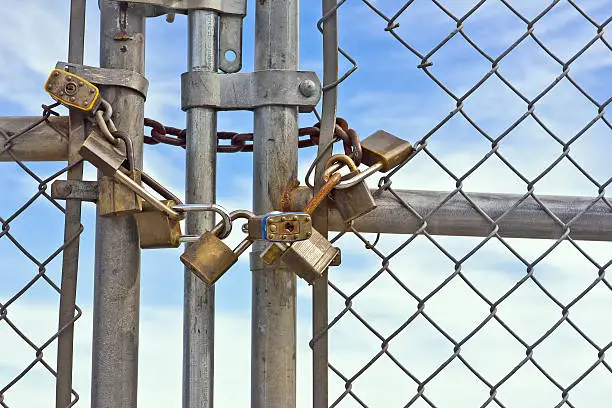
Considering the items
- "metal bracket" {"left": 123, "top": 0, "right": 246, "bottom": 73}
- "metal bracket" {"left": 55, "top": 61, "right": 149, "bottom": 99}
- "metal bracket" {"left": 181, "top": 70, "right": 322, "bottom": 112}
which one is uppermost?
"metal bracket" {"left": 123, "top": 0, "right": 246, "bottom": 73}

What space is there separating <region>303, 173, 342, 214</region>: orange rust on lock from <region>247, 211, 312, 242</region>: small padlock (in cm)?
6

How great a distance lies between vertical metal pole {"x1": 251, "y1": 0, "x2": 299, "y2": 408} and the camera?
1.53 m

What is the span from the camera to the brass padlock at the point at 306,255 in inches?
57.7

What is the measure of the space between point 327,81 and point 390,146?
197 millimetres

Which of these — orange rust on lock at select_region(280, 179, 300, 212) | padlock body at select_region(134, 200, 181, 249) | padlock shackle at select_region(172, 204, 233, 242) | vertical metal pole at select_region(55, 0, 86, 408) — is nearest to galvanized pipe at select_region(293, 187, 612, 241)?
orange rust on lock at select_region(280, 179, 300, 212)

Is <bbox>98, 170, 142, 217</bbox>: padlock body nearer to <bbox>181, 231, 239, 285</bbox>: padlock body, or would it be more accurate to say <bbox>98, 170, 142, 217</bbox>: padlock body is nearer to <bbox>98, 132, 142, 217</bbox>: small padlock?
<bbox>98, 132, 142, 217</bbox>: small padlock

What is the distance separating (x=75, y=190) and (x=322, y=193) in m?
0.51

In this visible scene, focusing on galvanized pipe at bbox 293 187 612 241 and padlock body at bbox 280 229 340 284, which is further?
galvanized pipe at bbox 293 187 612 241

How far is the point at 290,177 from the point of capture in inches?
60.9

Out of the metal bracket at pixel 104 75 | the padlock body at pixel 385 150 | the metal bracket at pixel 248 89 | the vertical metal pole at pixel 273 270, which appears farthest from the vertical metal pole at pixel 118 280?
the padlock body at pixel 385 150

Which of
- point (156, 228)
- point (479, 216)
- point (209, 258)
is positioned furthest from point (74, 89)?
point (479, 216)

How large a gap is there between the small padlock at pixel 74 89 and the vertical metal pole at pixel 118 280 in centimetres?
6

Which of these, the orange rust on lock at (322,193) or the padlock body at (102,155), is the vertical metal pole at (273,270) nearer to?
the orange rust on lock at (322,193)

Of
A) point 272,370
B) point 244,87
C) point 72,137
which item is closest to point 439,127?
point 244,87
